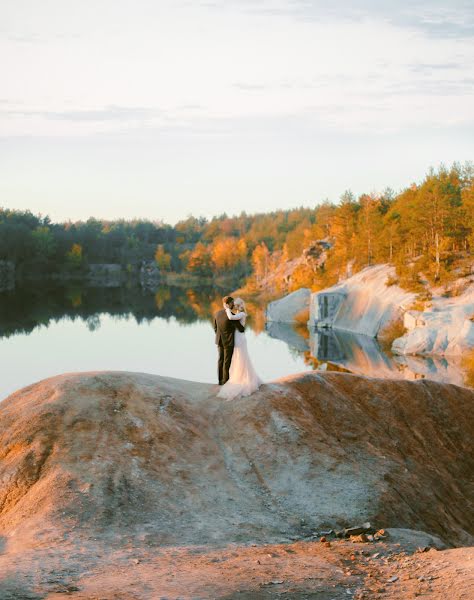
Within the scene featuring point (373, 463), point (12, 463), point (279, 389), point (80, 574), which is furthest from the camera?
point (279, 389)

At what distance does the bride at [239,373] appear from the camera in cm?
2070

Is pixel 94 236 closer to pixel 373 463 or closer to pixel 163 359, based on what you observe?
pixel 163 359

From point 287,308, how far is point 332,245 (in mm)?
26302

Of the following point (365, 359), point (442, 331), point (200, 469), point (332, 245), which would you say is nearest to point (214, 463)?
point (200, 469)

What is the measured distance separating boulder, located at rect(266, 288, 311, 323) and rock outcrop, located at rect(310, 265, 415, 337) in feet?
20.4

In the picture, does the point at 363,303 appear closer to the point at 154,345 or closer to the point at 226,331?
the point at 154,345

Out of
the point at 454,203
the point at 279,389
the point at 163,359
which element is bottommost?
the point at 163,359

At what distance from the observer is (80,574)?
12.4 m

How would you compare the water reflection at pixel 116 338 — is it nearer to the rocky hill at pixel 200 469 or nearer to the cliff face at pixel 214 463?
the cliff face at pixel 214 463

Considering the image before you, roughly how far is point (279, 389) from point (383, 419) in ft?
11.5

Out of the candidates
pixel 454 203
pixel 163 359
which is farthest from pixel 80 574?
pixel 454 203

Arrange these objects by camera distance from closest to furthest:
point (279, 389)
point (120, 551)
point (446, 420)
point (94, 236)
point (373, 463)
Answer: point (120, 551) → point (373, 463) → point (279, 389) → point (446, 420) → point (94, 236)

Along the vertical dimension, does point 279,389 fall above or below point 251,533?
above

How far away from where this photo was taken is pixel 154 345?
6844 centimetres
